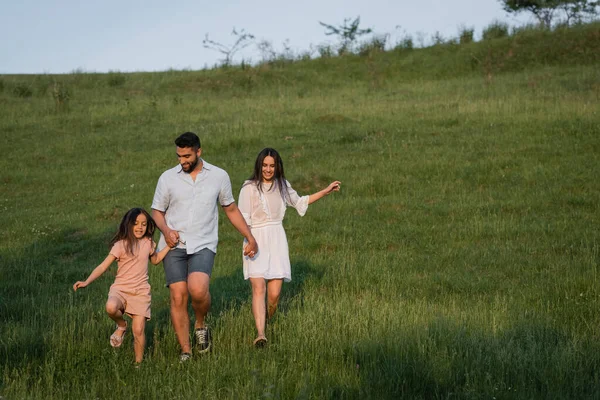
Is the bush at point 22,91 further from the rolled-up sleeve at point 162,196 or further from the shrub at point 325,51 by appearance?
the rolled-up sleeve at point 162,196

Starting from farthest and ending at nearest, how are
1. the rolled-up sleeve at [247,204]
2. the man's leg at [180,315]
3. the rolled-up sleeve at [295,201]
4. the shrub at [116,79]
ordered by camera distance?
the shrub at [116,79] → the rolled-up sleeve at [295,201] → the rolled-up sleeve at [247,204] → the man's leg at [180,315]

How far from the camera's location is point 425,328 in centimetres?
748

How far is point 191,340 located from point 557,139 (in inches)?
555

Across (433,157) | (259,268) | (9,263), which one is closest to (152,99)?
(433,157)

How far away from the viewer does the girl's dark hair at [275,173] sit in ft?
27.1

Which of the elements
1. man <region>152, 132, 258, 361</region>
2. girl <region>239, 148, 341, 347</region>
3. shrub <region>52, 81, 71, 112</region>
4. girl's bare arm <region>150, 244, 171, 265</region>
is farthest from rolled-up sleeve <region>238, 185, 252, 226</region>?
shrub <region>52, 81, 71, 112</region>

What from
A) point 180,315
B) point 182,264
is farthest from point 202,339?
point 182,264

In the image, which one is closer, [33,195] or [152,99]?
[33,195]

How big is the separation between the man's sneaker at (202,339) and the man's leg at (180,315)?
0.15m

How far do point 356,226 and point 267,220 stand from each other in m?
6.31

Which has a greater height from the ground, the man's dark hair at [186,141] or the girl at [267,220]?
the man's dark hair at [186,141]

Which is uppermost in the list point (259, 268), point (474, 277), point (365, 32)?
point (365, 32)

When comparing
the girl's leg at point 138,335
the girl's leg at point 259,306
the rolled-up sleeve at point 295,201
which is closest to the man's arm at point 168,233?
the girl's leg at point 138,335

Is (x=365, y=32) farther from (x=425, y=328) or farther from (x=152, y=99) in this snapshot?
(x=425, y=328)
